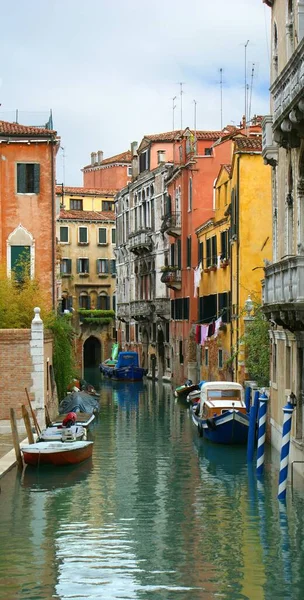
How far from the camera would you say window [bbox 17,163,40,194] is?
2862 centimetres

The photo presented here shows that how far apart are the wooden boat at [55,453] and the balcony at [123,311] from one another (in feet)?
115

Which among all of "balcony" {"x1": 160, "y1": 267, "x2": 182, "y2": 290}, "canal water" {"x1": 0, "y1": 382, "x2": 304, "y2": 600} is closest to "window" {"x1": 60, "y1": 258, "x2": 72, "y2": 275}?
"balcony" {"x1": 160, "y1": 267, "x2": 182, "y2": 290}

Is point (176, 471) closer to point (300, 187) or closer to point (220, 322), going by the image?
point (300, 187)

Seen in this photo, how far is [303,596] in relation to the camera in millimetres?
11211

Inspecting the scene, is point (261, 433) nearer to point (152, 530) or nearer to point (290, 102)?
point (152, 530)

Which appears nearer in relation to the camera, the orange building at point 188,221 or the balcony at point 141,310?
the orange building at point 188,221

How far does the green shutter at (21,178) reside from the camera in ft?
93.9

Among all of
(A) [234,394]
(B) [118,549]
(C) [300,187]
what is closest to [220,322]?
(A) [234,394]

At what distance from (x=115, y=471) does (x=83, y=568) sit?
761 centimetres

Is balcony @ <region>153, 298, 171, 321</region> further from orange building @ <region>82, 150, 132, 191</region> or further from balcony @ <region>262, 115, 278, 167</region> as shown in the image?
balcony @ <region>262, 115, 278, 167</region>

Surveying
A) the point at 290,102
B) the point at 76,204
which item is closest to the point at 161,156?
the point at 76,204

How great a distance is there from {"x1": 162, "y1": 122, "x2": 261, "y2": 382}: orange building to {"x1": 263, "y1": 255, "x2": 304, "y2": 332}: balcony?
21.8m

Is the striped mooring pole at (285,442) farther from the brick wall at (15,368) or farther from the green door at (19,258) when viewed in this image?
the green door at (19,258)

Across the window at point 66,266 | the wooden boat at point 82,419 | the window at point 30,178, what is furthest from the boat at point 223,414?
the window at point 66,266
